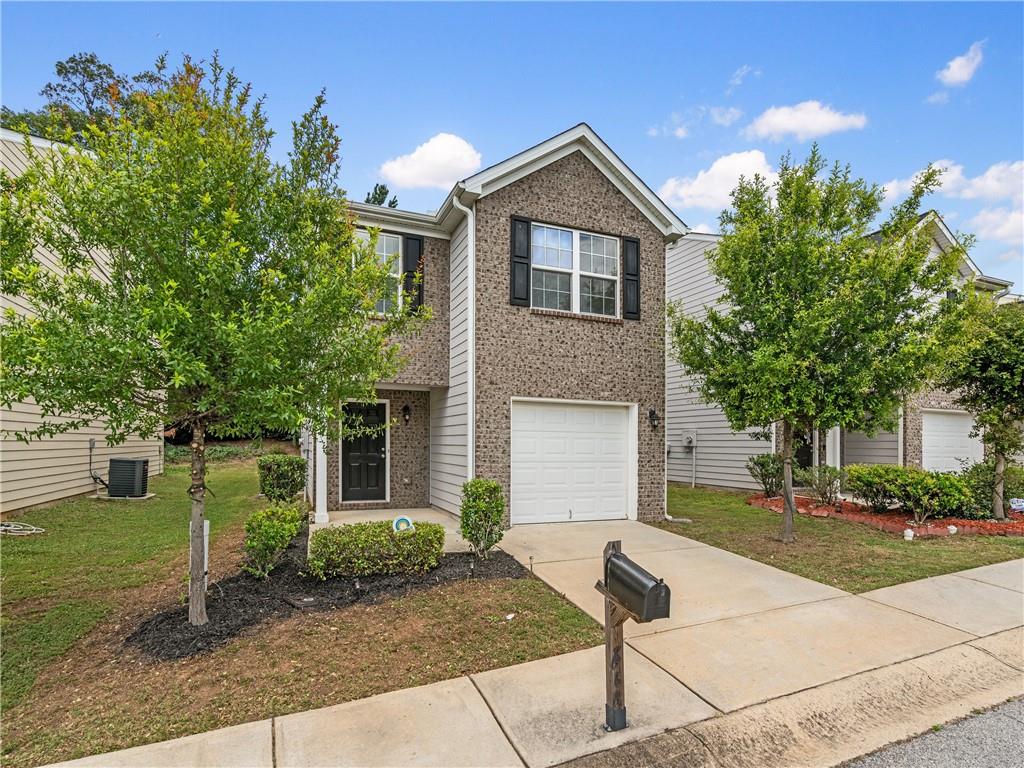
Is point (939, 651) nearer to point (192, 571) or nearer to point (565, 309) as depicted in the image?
point (192, 571)

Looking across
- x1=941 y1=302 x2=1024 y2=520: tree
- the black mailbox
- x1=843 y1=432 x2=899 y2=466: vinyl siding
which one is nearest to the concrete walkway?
the black mailbox

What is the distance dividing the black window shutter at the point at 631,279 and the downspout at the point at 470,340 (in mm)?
2885

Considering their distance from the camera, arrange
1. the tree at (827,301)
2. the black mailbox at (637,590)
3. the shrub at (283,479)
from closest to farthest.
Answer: the black mailbox at (637,590)
the tree at (827,301)
the shrub at (283,479)

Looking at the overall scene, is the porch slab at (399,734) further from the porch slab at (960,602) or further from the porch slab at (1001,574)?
the porch slab at (1001,574)

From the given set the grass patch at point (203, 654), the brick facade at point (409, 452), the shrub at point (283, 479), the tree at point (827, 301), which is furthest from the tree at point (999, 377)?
the shrub at point (283, 479)

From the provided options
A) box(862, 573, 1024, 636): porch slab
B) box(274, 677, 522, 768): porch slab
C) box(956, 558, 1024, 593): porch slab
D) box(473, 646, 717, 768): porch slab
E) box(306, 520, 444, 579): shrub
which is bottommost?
box(956, 558, 1024, 593): porch slab

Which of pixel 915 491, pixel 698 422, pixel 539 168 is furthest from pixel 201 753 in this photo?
pixel 698 422

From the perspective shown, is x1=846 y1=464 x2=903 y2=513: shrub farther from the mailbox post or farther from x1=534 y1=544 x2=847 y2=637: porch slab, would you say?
the mailbox post

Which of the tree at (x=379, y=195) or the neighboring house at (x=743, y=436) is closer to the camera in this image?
the neighboring house at (x=743, y=436)

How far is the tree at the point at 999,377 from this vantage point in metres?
8.73

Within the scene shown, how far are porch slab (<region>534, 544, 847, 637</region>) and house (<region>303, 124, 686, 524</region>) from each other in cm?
262

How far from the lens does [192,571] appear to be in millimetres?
4188

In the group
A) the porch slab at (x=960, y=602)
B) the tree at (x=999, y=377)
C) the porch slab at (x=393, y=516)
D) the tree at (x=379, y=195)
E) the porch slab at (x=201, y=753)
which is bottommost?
the porch slab at (x=393, y=516)

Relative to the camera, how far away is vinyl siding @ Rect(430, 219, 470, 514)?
28.3ft
